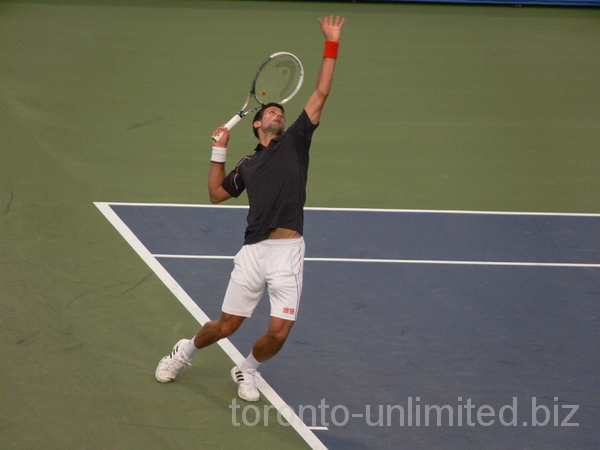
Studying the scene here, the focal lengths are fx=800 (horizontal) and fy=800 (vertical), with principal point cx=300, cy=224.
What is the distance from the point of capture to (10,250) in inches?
299

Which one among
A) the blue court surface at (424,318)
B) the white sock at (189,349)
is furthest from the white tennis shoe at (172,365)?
the blue court surface at (424,318)

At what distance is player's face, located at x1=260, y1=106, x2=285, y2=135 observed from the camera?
570 cm

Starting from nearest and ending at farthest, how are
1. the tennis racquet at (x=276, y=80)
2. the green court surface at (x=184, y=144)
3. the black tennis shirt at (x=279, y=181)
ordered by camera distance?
the black tennis shirt at (x=279, y=181), the green court surface at (x=184, y=144), the tennis racquet at (x=276, y=80)

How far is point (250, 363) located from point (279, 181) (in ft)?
4.54

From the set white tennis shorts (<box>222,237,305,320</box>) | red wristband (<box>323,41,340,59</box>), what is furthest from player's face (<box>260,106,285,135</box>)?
white tennis shorts (<box>222,237,305,320</box>)

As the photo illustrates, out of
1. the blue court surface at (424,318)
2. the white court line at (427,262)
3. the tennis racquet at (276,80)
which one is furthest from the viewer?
the white court line at (427,262)

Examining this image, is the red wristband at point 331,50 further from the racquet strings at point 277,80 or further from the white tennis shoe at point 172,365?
the white tennis shoe at point 172,365

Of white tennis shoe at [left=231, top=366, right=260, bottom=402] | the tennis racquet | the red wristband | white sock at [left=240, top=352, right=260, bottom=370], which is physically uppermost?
the red wristband

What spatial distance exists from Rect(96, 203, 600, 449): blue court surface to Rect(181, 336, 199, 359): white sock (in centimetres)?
38

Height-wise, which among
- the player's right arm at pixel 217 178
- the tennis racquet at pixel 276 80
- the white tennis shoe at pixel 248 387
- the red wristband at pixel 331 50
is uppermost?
the red wristband at pixel 331 50

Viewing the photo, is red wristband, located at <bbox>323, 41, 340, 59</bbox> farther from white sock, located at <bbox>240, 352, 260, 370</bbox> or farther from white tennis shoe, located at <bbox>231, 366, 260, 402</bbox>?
white tennis shoe, located at <bbox>231, 366, 260, 402</bbox>

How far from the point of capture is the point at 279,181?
5.62 meters

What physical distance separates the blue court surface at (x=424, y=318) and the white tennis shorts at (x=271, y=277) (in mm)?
847

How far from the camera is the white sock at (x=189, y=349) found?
19.6 feet
